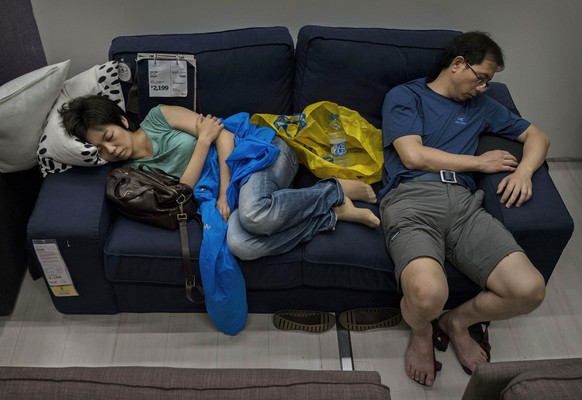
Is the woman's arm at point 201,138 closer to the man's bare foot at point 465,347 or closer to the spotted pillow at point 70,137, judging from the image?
the spotted pillow at point 70,137

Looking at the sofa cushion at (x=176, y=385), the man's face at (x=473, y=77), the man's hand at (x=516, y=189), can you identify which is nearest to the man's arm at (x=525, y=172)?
the man's hand at (x=516, y=189)

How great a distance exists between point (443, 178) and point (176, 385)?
124cm

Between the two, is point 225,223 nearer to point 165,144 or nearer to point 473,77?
point 165,144

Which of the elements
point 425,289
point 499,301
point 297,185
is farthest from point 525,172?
point 297,185

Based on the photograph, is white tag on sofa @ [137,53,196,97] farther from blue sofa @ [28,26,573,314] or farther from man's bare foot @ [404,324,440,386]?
man's bare foot @ [404,324,440,386]

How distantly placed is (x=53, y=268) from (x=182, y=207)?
508 millimetres

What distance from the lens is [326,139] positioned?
2.29 metres

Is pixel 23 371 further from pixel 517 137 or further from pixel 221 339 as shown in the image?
pixel 517 137

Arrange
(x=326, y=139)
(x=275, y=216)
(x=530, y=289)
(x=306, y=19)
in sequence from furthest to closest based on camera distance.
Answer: (x=306, y=19) < (x=326, y=139) < (x=275, y=216) < (x=530, y=289)

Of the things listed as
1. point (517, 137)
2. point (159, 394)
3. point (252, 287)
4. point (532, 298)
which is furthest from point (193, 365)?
point (517, 137)

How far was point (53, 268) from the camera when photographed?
2.01m

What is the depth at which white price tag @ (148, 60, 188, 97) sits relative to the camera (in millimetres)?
2182

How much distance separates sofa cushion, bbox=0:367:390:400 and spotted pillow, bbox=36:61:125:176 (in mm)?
846

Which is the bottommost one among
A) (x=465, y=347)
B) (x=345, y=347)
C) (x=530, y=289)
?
(x=345, y=347)
